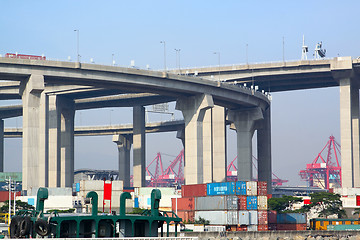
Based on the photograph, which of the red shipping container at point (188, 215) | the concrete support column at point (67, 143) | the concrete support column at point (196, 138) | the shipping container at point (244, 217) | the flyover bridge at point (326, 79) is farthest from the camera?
the concrete support column at point (67, 143)

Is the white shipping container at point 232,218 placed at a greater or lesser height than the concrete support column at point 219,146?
lesser

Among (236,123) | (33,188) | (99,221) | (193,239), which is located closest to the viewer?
(99,221)

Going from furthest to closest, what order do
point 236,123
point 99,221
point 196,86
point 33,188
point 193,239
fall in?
point 236,123 < point 196,86 < point 33,188 < point 193,239 < point 99,221

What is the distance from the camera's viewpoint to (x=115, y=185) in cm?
15312

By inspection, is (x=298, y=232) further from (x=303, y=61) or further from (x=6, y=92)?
(x=6, y=92)

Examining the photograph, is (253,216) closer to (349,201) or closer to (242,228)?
(242,228)

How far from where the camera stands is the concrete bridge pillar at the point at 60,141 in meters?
164

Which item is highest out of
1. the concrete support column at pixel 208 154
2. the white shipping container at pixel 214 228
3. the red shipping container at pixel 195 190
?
the concrete support column at pixel 208 154

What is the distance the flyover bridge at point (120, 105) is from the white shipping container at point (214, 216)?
118ft

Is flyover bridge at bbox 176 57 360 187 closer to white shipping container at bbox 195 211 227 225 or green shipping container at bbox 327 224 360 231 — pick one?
green shipping container at bbox 327 224 360 231

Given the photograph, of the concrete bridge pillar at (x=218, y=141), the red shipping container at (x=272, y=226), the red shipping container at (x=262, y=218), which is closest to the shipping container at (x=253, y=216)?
the red shipping container at (x=262, y=218)

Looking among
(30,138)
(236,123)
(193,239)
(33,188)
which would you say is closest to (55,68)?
(30,138)

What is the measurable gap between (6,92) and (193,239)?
144710 mm

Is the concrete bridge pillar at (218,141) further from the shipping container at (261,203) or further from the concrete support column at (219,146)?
the shipping container at (261,203)
